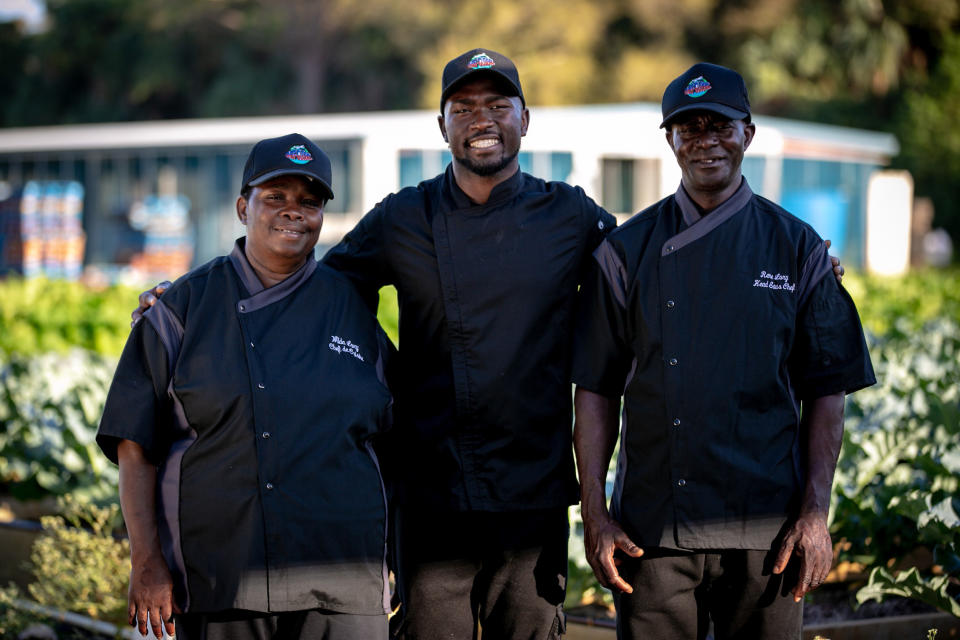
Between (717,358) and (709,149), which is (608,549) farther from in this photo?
(709,149)

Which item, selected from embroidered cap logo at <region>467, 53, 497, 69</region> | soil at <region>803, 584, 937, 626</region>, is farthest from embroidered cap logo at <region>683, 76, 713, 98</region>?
soil at <region>803, 584, 937, 626</region>

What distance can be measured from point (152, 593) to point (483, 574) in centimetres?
111

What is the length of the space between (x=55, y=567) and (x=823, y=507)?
12.0 feet

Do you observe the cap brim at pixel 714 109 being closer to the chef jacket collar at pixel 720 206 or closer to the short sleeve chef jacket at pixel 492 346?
the chef jacket collar at pixel 720 206

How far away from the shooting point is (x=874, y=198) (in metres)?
31.0

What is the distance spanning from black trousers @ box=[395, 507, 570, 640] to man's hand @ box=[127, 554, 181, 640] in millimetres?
849

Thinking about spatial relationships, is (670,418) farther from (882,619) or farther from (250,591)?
(882,619)

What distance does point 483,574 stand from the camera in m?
3.89

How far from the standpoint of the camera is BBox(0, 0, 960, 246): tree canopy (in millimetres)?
42219

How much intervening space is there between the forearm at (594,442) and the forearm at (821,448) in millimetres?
603

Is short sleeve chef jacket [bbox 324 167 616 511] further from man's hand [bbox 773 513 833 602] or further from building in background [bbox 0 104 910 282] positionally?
building in background [bbox 0 104 910 282]

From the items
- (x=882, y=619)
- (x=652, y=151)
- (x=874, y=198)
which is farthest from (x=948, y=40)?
(x=882, y=619)

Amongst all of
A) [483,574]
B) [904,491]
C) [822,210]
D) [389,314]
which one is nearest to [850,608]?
[904,491]

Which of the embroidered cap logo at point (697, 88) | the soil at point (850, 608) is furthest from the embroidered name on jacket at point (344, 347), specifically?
the soil at point (850, 608)
